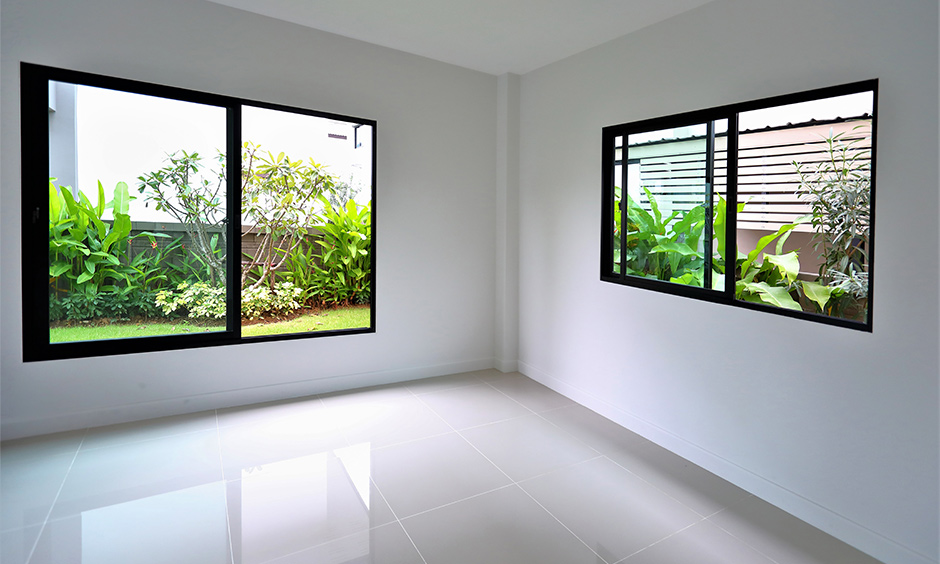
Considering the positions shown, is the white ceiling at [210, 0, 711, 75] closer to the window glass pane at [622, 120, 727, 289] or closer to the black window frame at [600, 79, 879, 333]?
the black window frame at [600, 79, 879, 333]

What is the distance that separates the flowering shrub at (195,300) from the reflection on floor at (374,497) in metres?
0.71

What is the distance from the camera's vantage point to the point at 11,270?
2.92 metres

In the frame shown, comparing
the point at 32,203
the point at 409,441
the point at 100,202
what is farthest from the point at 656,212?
the point at 32,203

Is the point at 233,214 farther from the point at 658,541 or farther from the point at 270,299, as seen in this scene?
the point at 658,541

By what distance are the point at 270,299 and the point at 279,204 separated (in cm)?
103

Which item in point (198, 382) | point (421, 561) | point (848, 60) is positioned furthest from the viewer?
point (198, 382)

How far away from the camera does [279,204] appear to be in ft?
17.3

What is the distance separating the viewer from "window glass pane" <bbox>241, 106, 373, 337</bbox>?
16.9ft

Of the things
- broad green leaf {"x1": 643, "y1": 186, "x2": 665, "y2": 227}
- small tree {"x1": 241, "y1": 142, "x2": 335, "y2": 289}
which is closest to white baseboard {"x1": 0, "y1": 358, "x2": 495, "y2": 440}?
small tree {"x1": 241, "y1": 142, "x2": 335, "y2": 289}

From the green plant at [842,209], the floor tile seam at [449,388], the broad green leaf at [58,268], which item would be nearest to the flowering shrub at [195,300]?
the broad green leaf at [58,268]

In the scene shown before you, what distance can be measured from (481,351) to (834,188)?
118 inches

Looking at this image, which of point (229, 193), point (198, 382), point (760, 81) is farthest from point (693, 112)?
point (198, 382)

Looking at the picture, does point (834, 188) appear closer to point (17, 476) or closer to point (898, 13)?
point (898, 13)

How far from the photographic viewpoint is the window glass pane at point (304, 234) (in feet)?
16.9
